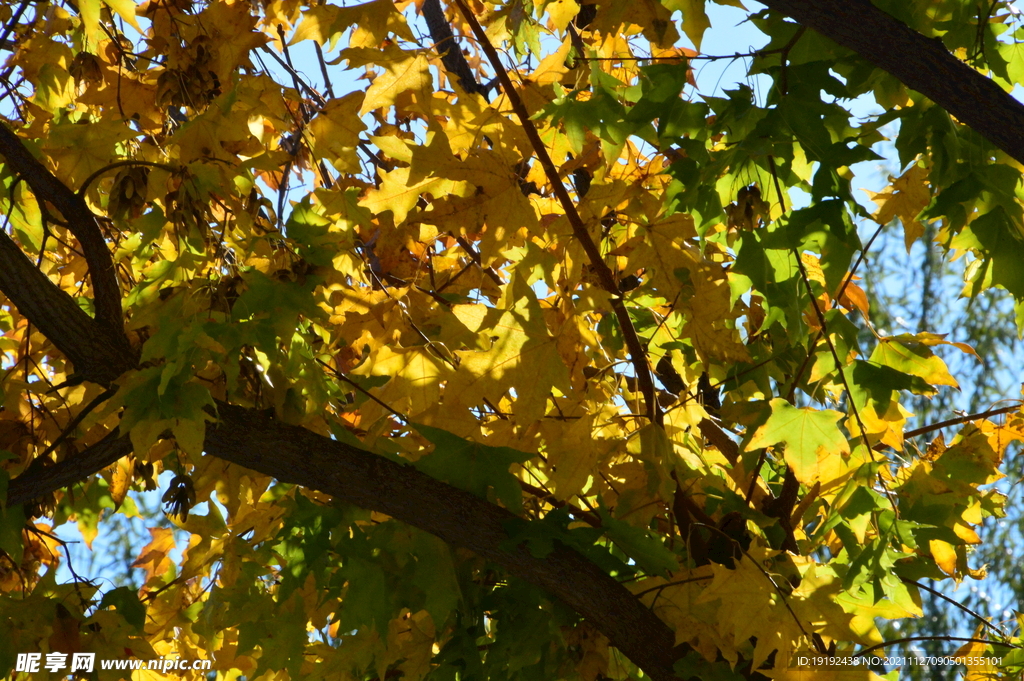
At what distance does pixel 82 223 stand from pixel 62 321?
7.7 inches

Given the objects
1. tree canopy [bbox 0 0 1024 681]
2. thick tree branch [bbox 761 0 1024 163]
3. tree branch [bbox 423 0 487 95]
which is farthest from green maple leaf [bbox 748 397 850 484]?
tree branch [bbox 423 0 487 95]

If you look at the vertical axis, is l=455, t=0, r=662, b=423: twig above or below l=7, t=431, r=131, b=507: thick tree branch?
above

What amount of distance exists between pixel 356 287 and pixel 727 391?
931 mm

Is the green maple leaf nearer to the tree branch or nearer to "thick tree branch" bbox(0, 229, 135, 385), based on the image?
"thick tree branch" bbox(0, 229, 135, 385)

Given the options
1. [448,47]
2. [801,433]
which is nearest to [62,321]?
[801,433]

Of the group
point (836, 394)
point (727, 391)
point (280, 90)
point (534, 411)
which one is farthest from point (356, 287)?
point (836, 394)

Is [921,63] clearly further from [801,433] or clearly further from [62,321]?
[62,321]

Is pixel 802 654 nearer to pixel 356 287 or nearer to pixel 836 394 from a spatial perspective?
pixel 836 394

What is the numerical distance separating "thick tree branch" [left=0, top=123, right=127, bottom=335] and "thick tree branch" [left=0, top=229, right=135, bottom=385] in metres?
0.04

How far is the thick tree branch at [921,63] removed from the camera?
1.14 meters

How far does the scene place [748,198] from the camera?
156 centimetres

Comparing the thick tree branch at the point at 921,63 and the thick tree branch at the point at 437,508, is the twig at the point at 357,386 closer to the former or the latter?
the thick tree branch at the point at 437,508

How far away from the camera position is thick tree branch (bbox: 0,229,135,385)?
1.58 m

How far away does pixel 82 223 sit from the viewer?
165cm
